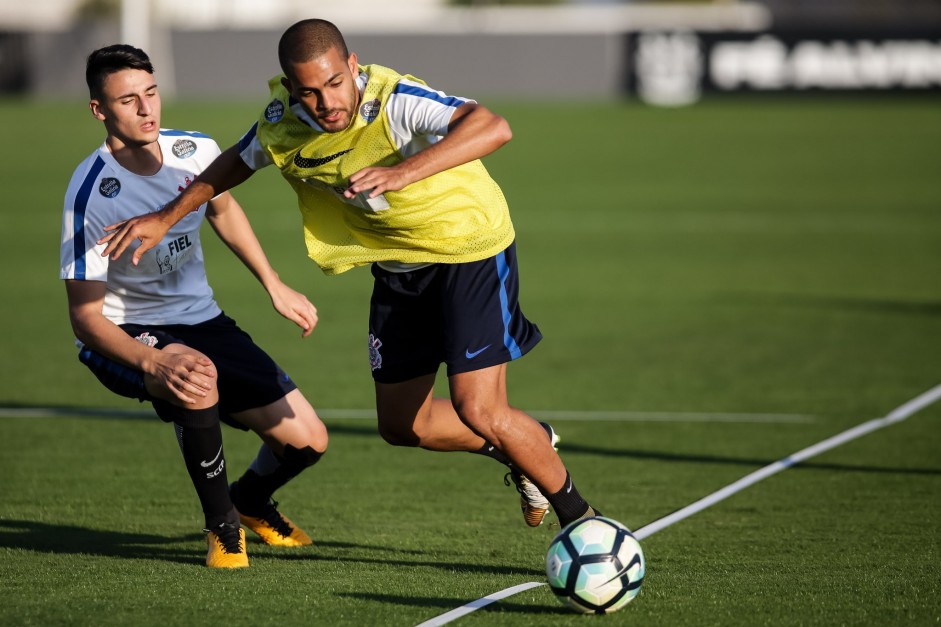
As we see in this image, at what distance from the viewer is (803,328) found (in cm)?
1216

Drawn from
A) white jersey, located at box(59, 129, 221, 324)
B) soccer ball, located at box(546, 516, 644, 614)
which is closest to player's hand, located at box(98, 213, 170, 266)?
white jersey, located at box(59, 129, 221, 324)

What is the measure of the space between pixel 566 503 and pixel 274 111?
1.98 metres

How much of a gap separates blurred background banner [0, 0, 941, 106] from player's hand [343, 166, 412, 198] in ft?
104

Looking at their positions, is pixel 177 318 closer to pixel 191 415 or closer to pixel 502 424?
pixel 191 415

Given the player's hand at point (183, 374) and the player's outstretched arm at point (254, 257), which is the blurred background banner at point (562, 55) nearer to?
the player's outstretched arm at point (254, 257)

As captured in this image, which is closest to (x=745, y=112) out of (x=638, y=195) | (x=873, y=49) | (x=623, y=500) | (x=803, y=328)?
(x=873, y=49)

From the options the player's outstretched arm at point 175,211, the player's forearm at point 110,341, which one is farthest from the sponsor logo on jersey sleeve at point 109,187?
the player's forearm at point 110,341

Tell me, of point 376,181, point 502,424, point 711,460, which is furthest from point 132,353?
point 711,460

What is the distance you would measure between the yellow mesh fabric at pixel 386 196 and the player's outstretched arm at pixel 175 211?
0.21 metres

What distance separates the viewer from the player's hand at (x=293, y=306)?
20.0 feet

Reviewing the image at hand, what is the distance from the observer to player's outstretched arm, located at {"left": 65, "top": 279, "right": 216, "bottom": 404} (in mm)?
5438

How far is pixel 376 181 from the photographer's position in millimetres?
4750

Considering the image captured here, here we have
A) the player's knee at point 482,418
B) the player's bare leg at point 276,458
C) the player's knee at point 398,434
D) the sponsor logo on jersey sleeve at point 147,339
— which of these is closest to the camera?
the player's knee at point 482,418

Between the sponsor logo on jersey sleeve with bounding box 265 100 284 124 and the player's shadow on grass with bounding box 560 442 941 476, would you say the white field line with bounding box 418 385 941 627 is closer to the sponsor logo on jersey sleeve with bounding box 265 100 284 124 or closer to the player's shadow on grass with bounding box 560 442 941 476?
the player's shadow on grass with bounding box 560 442 941 476
